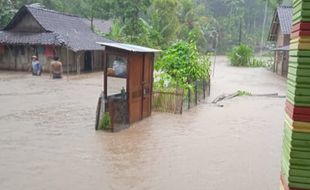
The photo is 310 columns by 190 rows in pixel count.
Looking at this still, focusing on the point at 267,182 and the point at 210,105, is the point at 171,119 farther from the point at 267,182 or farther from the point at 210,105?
the point at 267,182

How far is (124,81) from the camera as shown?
480 inches

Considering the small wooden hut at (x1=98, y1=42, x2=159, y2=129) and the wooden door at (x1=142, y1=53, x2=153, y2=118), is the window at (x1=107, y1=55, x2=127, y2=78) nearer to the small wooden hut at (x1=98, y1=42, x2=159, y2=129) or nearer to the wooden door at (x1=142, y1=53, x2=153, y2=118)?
the small wooden hut at (x1=98, y1=42, x2=159, y2=129)

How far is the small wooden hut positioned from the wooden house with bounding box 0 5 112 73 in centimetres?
1632

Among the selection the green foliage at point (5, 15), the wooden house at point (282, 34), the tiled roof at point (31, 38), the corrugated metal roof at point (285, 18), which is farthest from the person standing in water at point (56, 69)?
the corrugated metal roof at point (285, 18)

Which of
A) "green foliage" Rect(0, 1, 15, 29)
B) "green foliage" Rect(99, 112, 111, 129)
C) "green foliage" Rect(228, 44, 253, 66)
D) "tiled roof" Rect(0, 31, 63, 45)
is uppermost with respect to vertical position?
"green foliage" Rect(0, 1, 15, 29)

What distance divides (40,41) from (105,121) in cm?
1927

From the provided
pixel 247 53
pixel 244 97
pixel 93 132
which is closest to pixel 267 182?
pixel 93 132

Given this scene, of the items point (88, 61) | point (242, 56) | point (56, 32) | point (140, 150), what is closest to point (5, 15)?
point (88, 61)

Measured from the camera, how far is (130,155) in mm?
9133

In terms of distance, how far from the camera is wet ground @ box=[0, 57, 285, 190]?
7.41m

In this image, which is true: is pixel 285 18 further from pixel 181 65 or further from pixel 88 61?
pixel 181 65

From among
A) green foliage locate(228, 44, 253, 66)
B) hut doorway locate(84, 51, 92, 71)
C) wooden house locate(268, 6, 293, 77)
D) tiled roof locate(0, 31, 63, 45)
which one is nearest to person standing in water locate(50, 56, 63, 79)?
tiled roof locate(0, 31, 63, 45)

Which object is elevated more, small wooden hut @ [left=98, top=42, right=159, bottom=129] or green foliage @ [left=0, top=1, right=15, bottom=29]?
green foliage @ [left=0, top=1, right=15, bottom=29]

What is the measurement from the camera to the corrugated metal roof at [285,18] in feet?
126
